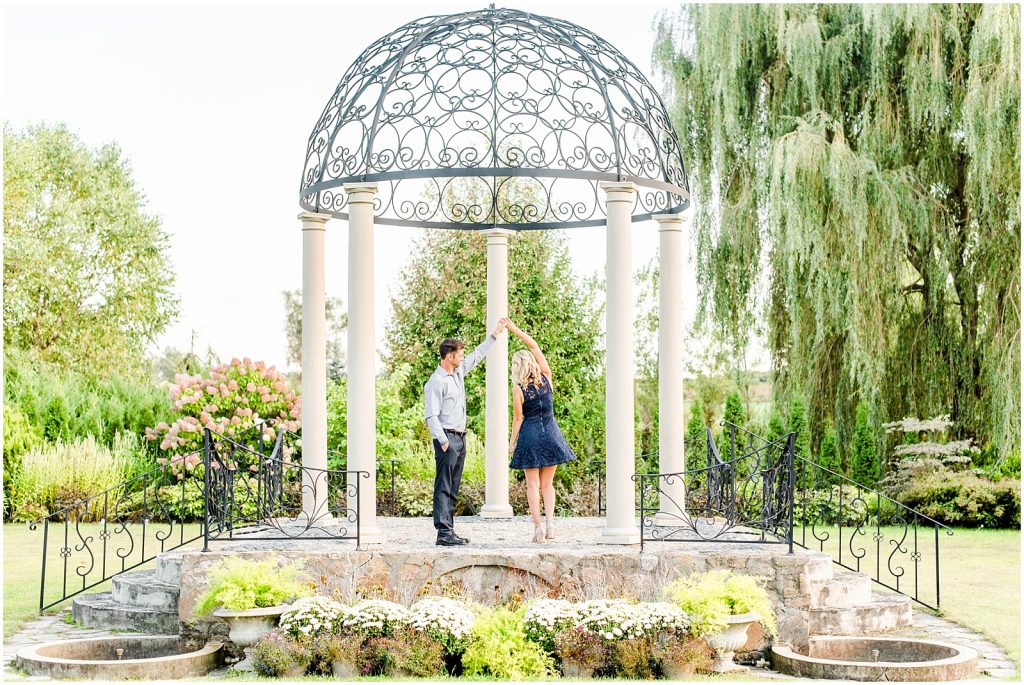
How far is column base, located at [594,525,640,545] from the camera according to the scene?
855cm

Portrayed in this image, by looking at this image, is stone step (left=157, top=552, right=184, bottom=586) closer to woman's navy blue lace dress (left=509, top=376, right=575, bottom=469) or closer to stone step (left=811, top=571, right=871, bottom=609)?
woman's navy blue lace dress (left=509, top=376, right=575, bottom=469)

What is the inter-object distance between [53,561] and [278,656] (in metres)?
6.39

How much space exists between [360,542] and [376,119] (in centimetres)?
330

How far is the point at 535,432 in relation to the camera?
893cm

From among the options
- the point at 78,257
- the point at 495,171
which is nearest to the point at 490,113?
the point at 495,171

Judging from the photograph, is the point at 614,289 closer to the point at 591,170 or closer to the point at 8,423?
the point at 591,170

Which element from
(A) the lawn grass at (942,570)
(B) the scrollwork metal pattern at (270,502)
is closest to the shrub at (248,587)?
(B) the scrollwork metal pattern at (270,502)

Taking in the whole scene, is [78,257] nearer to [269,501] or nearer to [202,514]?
[202,514]

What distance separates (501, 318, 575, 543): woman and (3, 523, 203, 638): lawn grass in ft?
9.10

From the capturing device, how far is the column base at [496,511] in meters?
11.5

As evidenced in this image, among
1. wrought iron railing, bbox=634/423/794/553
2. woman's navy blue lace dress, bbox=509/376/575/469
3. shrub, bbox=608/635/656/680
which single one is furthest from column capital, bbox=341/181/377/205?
shrub, bbox=608/635/656/680

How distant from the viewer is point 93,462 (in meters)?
16.8

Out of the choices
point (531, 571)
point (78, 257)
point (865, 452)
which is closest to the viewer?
point (531, 571)

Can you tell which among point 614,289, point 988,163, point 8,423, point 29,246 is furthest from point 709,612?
point 29,246
